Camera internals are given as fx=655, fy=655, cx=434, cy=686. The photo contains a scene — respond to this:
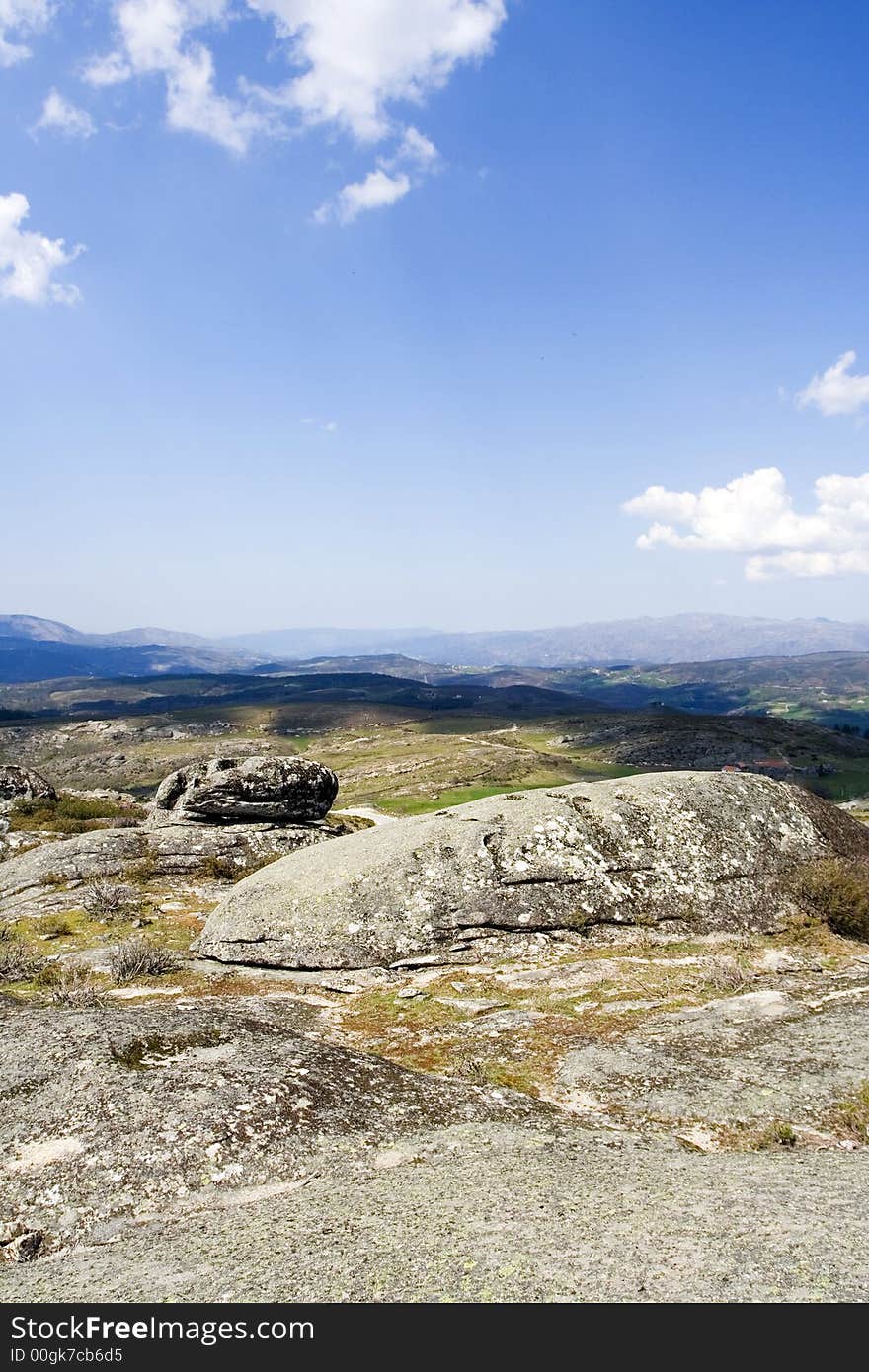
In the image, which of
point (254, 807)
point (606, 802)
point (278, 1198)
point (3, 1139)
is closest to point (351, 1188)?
point (278, 1198)

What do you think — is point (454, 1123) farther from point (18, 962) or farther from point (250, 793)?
point (250, 793)

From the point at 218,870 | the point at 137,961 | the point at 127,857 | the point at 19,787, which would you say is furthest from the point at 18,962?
the point at 19,787

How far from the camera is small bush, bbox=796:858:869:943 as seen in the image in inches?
612

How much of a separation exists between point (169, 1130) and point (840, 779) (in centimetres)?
13481

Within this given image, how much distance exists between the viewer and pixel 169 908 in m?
19.8

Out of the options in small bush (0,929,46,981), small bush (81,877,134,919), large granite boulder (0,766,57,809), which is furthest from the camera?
large granite boulder (0,766,57,809)

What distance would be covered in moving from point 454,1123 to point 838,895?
12.5 m

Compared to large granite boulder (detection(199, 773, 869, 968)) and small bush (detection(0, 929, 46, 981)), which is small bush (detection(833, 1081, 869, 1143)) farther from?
small bush (detection(0, 929, 46, 981))

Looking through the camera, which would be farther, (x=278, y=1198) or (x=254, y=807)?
(x=254, y=807)

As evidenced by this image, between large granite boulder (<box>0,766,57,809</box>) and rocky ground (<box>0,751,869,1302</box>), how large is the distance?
2196 centimetres

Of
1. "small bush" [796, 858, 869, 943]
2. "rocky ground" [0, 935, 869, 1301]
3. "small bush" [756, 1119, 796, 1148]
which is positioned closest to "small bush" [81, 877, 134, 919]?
"rocky ground" [0, 935, 869, 1301]

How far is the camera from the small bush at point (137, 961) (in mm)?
14109
